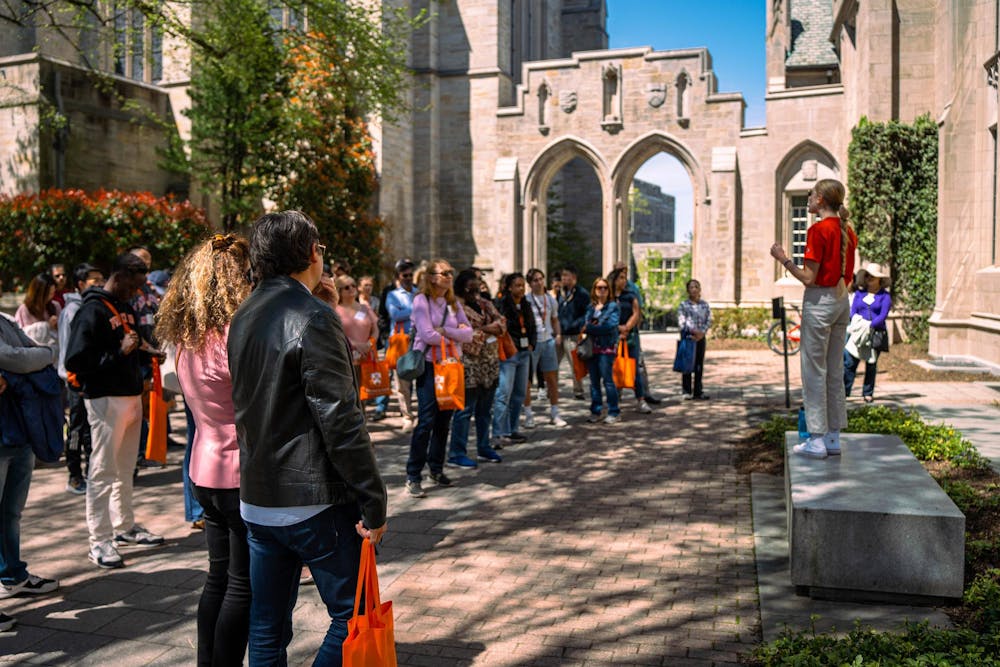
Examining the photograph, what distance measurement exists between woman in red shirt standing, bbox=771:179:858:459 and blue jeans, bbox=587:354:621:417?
4.67m

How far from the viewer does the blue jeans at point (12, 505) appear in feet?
16.0

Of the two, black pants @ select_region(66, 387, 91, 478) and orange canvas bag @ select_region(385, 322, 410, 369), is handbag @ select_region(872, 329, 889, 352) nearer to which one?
orange canvas bag @ select_region(385, 322, 410, 369)

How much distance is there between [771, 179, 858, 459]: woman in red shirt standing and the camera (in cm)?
577

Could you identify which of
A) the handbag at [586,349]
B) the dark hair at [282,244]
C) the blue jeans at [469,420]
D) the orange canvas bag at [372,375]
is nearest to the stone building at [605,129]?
the handbag at [586,349]

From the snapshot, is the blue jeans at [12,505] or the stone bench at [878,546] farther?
the blue jeans at [12,505]

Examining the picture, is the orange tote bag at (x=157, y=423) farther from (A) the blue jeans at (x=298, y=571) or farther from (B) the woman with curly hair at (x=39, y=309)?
(A) the blue jeans at (x=298, y=571)

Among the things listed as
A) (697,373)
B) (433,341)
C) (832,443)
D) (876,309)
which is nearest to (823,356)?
(832,443)

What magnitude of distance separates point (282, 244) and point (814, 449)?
4.32 meters

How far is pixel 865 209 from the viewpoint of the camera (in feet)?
63.2

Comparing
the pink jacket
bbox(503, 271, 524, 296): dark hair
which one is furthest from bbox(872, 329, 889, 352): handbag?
the pink jacket

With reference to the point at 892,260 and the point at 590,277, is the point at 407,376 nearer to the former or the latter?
the point at 892,260

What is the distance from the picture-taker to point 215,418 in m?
3.58

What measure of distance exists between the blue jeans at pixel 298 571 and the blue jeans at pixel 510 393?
6.41 meters

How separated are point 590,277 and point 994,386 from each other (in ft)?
69.1
